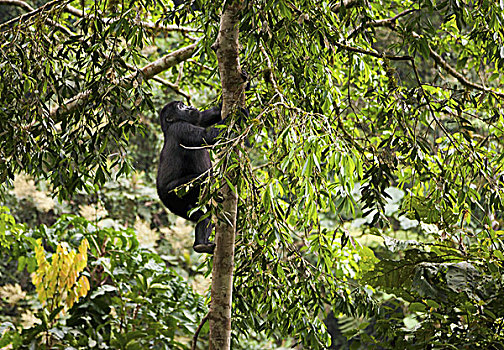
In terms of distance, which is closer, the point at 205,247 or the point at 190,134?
the point at 205,247

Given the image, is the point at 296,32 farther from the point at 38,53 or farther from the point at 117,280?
the point at 117,280

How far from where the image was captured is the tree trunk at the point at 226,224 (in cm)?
190

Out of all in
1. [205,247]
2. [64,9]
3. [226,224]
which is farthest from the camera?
[64,9]

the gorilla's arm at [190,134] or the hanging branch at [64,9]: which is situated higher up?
the hanging branch at [64,9]

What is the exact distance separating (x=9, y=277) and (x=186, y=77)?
4033mm

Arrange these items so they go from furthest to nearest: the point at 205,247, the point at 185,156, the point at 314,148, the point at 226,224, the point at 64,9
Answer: the point at 64,9 < the point at 185,156 < the point at 205,247 < the point at 226,224 < the point at 314,148

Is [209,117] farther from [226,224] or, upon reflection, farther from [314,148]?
[314,148]

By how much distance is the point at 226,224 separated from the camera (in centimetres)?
192

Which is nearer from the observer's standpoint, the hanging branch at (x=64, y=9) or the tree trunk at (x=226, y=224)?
the tree trunk at (x=226, y=224)

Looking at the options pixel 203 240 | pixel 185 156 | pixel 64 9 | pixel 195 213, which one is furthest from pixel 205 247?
pixel 64 9

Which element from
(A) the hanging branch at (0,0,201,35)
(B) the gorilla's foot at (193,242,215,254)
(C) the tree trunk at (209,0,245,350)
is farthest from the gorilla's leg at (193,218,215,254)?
(A) the hanging branch at (0,0,201,35)

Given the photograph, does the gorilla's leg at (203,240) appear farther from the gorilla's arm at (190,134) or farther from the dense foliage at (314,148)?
the gorilla's arm at (190,134)

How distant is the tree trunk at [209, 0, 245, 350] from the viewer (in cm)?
190

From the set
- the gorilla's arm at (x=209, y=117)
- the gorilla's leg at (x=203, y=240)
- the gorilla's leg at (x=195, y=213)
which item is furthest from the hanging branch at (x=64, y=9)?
the gorilla's leg at (x=203, y=240)
